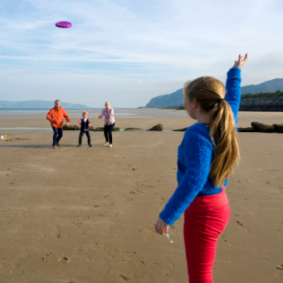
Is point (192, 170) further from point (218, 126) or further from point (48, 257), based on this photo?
point (48, 257)

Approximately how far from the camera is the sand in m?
2.98

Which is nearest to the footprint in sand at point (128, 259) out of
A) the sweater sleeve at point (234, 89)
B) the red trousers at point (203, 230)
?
the red trousers at point (203, 230)

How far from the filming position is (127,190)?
5570mm

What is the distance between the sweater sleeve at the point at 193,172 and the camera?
178 centimetres

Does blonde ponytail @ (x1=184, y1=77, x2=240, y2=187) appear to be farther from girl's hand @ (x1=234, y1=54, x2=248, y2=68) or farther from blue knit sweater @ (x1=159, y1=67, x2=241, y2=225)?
girl's hand @ (x1=234, y1=54, x2=248, y2=68)

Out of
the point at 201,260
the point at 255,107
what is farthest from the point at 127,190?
the point at 255,107

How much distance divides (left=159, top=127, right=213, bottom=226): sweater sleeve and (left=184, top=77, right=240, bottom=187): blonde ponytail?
0.08 meters

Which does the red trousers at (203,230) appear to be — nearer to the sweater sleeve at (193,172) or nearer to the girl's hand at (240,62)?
the sweater sleeve at (193,172)

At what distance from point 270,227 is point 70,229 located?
106 inches

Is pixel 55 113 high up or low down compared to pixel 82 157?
up

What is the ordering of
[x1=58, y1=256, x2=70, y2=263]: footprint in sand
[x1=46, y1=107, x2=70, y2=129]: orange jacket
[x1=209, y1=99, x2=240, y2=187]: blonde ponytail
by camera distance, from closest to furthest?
1. [x1=209, y1=99, x2=240, y2=187]: blonde ponytail
2. [x1=58, y1=256, x2=70, y2=263]: footprint in sand
3. [x1=46, y1=107, x2=70, y2=129]: orange jacket

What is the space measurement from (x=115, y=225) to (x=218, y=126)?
8.56 feet

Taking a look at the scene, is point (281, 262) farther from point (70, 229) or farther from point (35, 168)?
point (35, 168)

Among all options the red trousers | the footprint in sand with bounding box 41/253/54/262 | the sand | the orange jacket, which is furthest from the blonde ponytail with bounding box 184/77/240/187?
the orange jacket
